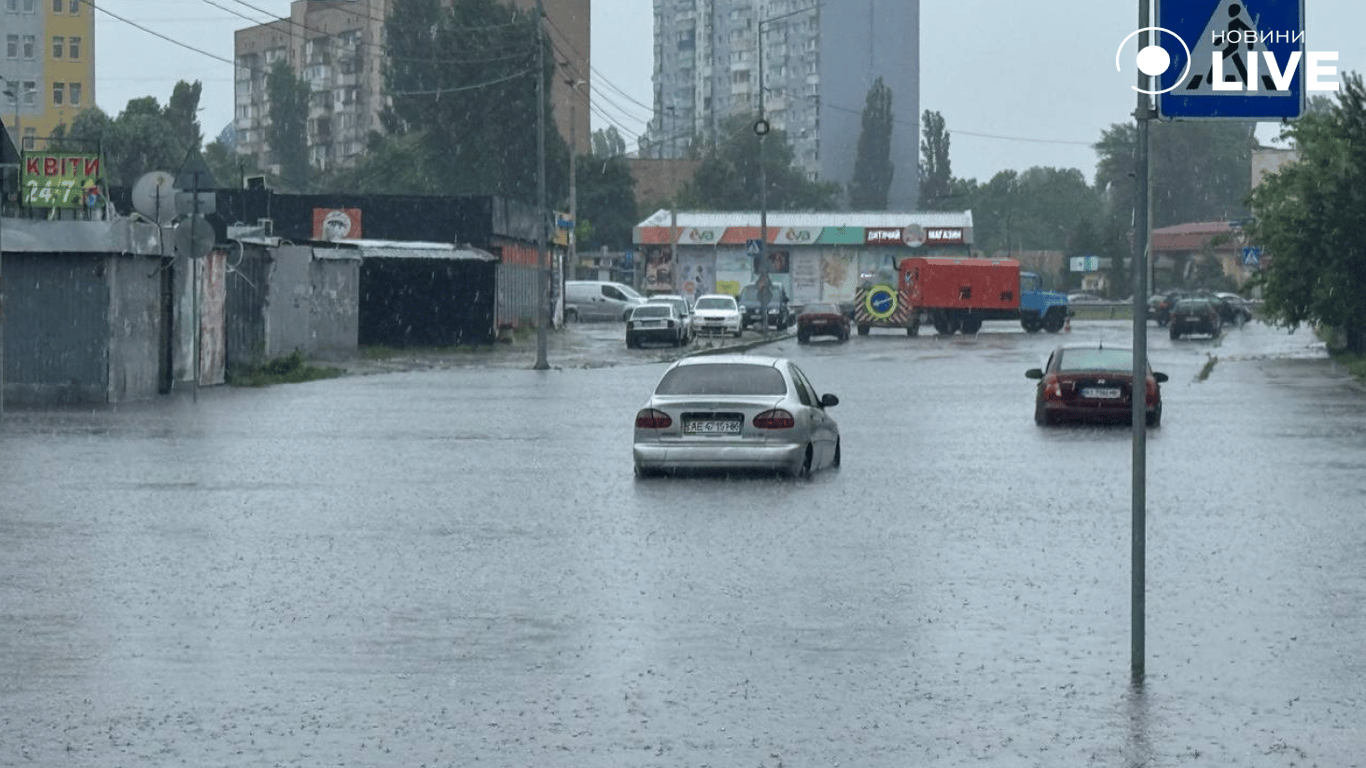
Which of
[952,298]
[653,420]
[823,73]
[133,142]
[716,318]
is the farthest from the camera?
[823,73]

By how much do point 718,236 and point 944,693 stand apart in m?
103

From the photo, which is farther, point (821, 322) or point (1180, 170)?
point (1180, 170)

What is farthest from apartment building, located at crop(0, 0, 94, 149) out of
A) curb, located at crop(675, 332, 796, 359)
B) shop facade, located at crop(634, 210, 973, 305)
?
curb, located at crop(675, 332, 796, 359)

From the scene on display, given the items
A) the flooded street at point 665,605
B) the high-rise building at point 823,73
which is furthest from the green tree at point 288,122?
the flooded street at point 665,605

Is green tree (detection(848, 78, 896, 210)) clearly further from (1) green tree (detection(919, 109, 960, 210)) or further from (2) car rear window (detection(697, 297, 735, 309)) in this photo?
(2) car rear window (detection(697, 297, 735, 309))

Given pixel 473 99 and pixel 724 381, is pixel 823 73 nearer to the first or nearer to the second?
pixel 473 99

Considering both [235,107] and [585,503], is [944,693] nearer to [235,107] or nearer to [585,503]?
[585,503]

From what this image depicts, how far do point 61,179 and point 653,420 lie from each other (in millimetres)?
18545

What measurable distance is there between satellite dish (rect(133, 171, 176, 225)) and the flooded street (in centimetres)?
983

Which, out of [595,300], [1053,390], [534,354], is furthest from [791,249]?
[1053,390]

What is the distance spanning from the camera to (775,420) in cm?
2231

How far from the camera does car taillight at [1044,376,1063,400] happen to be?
30969mm


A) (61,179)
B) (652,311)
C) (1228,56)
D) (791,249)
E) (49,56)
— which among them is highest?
(49,56)

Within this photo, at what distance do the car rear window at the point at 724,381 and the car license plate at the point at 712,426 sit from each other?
652 mm
